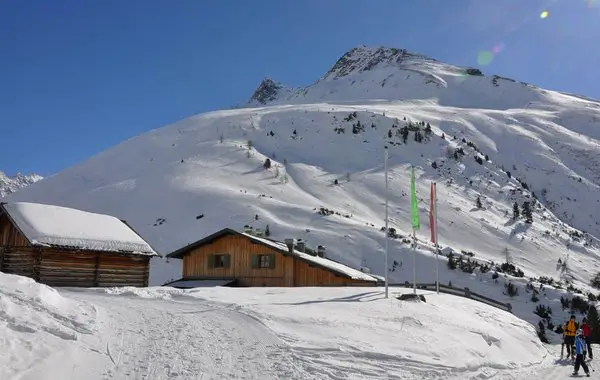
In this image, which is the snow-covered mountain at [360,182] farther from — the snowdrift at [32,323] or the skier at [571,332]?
the snowdrift at [32,323]

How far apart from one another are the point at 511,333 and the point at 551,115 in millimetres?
145474

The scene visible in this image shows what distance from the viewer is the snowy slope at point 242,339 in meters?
9.13

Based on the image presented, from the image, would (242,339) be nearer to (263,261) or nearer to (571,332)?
(571,332)

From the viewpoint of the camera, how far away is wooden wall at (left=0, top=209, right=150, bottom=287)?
26016 millimetres

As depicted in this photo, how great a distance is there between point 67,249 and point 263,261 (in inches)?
444

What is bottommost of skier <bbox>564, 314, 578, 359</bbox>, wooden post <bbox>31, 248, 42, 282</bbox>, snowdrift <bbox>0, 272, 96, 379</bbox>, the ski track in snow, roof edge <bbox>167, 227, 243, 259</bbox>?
skier <bbox>564, 314, 578, 359</bbox>

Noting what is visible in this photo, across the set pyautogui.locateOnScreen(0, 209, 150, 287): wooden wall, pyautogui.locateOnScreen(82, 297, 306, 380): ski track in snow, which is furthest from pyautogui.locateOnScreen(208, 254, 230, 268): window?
pyautogui.locateOnScreen(82, 297, 306, 380): ski track in snow

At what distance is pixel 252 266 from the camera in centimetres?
3303

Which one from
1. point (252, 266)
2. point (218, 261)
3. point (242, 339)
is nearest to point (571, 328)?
point (242, 339)

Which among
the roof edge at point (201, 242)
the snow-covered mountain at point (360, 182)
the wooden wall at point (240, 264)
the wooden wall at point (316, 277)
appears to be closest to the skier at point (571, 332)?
the wooden wall at point (316, 277)

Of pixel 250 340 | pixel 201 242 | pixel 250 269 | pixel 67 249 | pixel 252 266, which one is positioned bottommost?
pixel 250 340

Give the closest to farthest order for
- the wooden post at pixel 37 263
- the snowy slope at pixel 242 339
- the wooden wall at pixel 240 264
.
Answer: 1. the snowy slope at pixel 242 339
2. the wooden post at pixel 37 263
3. the wooden wall at pixel 240 264

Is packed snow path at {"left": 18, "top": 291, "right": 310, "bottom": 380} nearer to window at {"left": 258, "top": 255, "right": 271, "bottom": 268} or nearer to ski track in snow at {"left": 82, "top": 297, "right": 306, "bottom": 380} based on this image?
ski track in snow at {"left": 82, "top": 297, "right": 306, "bottom": 380}

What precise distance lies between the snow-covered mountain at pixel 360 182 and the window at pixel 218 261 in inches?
601
